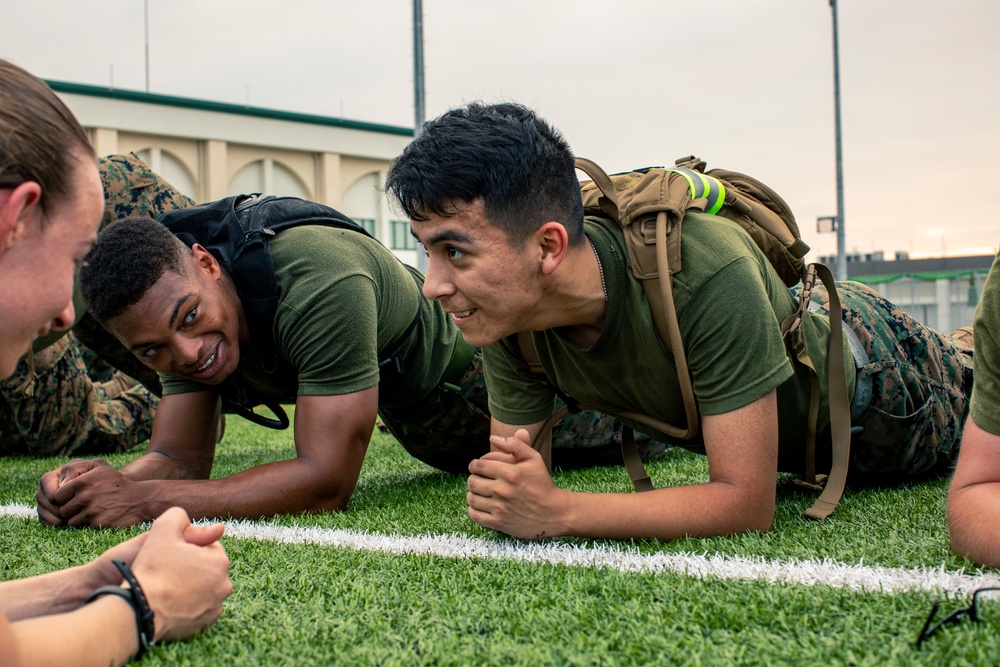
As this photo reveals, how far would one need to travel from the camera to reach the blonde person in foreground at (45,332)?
57.2 inches

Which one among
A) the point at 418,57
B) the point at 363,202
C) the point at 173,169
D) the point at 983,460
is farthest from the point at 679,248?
the point at 363,202

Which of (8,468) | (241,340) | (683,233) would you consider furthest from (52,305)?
(8,468)

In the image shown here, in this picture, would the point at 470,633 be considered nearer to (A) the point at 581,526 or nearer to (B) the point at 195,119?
(A) the point at 581,526

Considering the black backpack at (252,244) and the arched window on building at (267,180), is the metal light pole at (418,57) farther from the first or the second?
the arched window on building at (267,180)

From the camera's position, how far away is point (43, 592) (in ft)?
6.00

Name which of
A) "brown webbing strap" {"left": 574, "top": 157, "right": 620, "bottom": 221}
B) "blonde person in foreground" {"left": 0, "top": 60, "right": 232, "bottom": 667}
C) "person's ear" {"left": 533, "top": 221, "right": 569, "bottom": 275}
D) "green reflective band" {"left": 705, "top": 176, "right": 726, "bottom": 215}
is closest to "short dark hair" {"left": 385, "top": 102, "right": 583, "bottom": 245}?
"person's ear" {"left": 533, "top": 221, "right": 569, "bottom": 275}

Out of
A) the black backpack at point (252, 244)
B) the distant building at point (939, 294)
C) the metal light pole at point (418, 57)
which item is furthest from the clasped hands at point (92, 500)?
the distant building at point (939, 294)

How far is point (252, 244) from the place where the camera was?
343 centimetres

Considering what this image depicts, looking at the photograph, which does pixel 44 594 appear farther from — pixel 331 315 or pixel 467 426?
pixel 467 426

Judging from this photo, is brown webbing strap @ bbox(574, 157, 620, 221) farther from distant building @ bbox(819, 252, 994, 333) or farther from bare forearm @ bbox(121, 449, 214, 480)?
distant building @ bbox(819, 252, 994, 333)

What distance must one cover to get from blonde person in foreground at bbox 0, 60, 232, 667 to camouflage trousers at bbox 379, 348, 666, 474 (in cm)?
253

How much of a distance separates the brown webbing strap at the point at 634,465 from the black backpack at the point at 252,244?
111cm

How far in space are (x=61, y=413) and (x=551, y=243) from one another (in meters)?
4.09

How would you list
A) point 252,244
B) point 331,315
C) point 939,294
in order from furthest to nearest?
point 939,294
point 252,244
point 331,315
